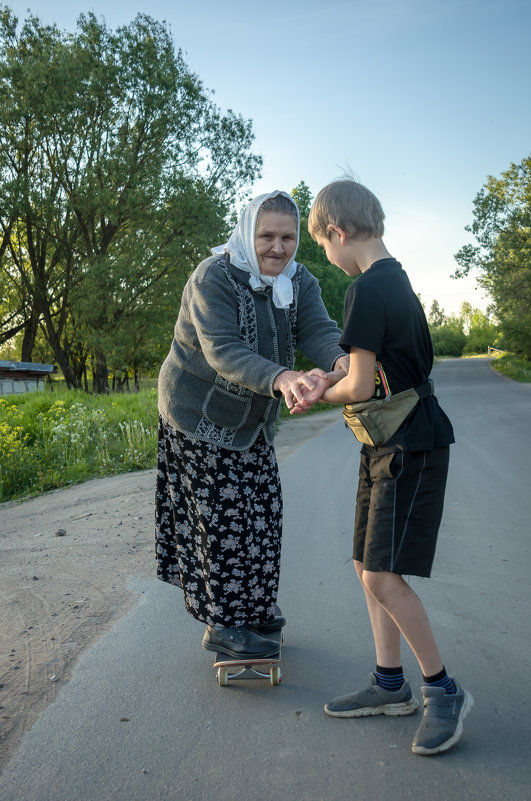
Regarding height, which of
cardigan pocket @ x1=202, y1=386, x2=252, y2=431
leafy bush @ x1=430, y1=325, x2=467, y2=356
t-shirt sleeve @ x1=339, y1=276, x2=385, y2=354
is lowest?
leafy bush @ x1=430, y1=325, x2=467, y2=356

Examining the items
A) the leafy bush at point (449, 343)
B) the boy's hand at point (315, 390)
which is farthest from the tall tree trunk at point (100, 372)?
the leafy bush at point (449, 343)

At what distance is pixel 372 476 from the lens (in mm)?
2688

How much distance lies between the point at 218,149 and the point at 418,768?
3041 cm

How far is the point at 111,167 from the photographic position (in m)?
26.8

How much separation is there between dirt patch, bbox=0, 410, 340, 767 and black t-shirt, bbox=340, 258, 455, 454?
179cm

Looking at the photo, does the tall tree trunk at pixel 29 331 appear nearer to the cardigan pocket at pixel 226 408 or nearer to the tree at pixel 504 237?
the tree at pixel 504 237

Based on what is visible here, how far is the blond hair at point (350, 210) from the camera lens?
2.58 metres

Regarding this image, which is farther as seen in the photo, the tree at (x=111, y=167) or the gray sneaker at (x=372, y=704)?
the tree at (x=111, y=167)

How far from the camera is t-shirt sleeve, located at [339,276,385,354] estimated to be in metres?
2.45

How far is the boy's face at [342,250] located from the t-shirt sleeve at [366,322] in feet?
0.65

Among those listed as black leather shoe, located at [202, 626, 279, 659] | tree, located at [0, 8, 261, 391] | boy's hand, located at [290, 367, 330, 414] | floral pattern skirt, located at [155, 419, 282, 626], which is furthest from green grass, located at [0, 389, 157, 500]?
tree, located at [0, 8, 261, 391]

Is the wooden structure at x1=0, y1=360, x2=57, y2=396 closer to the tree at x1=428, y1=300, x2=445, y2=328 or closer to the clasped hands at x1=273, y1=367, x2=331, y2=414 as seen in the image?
the clasped hands at x1=273, y1=367, x2=331, y2=414

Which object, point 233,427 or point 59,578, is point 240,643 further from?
point 59,578

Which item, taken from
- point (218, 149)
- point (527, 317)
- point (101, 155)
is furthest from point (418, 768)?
point (527, 317)
